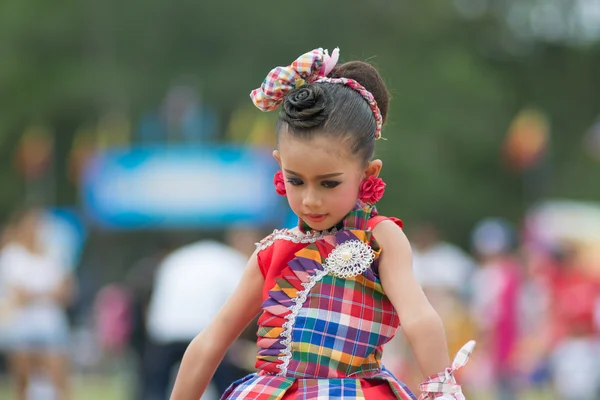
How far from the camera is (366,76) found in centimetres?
415

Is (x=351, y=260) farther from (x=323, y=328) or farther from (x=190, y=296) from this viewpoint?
(x=190, y=296)

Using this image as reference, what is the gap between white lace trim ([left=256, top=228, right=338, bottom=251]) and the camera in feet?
13.3

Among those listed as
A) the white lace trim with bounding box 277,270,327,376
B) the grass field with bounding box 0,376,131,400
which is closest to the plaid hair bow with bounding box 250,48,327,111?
the white lace trim with bounding box 277,270,327,376

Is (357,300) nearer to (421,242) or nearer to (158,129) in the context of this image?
(421,242)

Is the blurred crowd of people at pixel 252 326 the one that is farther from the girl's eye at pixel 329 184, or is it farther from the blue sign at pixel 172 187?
the blue sign at pixel 172 187

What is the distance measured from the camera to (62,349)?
44.9 feet

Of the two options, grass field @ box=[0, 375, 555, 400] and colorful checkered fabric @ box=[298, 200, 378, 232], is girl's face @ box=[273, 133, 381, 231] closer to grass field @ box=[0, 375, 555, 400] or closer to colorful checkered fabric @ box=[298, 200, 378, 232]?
colorful checkered fabric @ box=[298, 200, 378, 232]

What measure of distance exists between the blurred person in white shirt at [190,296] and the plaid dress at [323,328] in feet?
16.8

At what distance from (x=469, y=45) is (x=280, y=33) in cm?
596

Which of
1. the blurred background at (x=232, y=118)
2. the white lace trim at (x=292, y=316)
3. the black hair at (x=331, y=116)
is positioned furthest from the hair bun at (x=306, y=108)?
the blurred background at (x=232, y=118)

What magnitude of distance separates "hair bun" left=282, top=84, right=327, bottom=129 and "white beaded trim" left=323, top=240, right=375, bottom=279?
0.39m

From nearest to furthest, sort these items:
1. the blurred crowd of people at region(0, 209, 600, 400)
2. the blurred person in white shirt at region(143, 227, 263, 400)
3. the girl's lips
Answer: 1. the girl's lips
2. the blurred person in white shirt at region(143, 227, 263, 400)
3. the blurred crowd of people at region(0, 209, 600, 400)

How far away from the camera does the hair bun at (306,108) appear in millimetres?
3881

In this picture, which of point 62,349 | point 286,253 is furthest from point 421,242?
point 286,253
